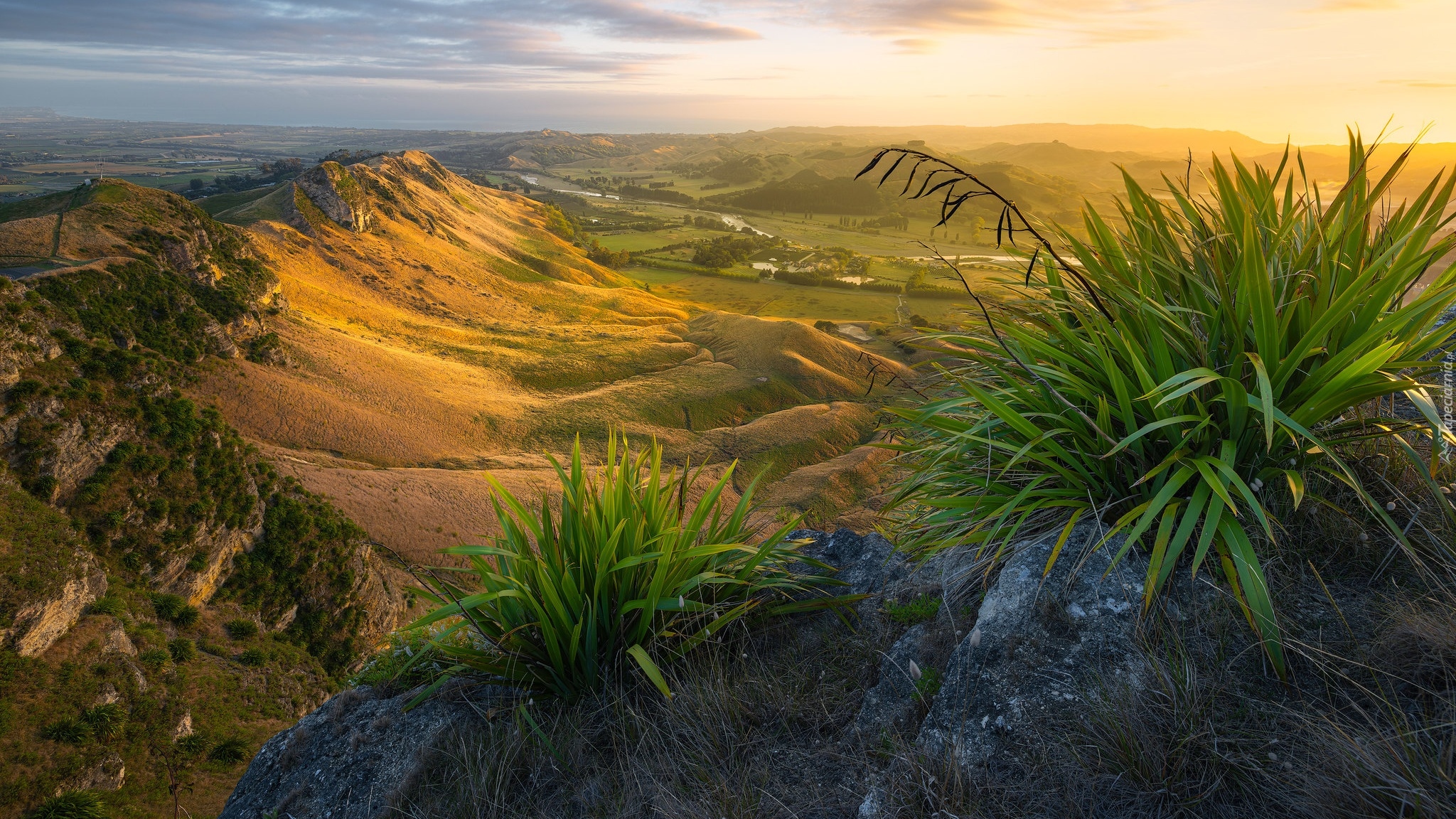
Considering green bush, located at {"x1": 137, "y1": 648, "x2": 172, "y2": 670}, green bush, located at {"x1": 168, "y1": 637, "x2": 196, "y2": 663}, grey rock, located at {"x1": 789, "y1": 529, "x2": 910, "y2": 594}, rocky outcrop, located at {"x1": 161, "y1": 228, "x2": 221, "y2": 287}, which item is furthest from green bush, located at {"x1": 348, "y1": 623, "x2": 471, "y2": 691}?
rocky outcrop, located at {"x1": 161, "y1": 228, "x2": 221, "y2": 287}

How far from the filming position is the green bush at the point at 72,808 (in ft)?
61.7

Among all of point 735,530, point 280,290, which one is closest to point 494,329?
point 280,290

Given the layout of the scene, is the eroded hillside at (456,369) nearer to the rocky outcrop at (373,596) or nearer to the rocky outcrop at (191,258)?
the rocky outcrop at (373,596)

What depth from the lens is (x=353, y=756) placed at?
14.0 ft

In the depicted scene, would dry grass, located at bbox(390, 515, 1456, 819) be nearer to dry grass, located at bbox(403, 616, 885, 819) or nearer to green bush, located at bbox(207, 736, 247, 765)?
dry grass, located at bbox(403, 616, 885, 819)

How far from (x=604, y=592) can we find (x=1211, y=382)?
3474 millimetres

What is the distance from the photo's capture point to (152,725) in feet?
77.4

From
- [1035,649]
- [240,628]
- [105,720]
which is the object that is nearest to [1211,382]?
[1035,649]

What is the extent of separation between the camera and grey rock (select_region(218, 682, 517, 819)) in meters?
3.93

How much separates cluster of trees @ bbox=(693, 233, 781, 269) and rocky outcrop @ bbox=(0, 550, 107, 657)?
110351 mm

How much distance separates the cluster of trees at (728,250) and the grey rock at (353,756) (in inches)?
5043

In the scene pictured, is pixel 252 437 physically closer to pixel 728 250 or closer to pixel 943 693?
pixel 943 693

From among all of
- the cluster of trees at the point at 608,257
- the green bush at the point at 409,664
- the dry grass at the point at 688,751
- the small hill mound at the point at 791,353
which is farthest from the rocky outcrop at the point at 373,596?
the cluster of trees at the point at 608,257

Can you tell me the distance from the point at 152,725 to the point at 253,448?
18082mm
